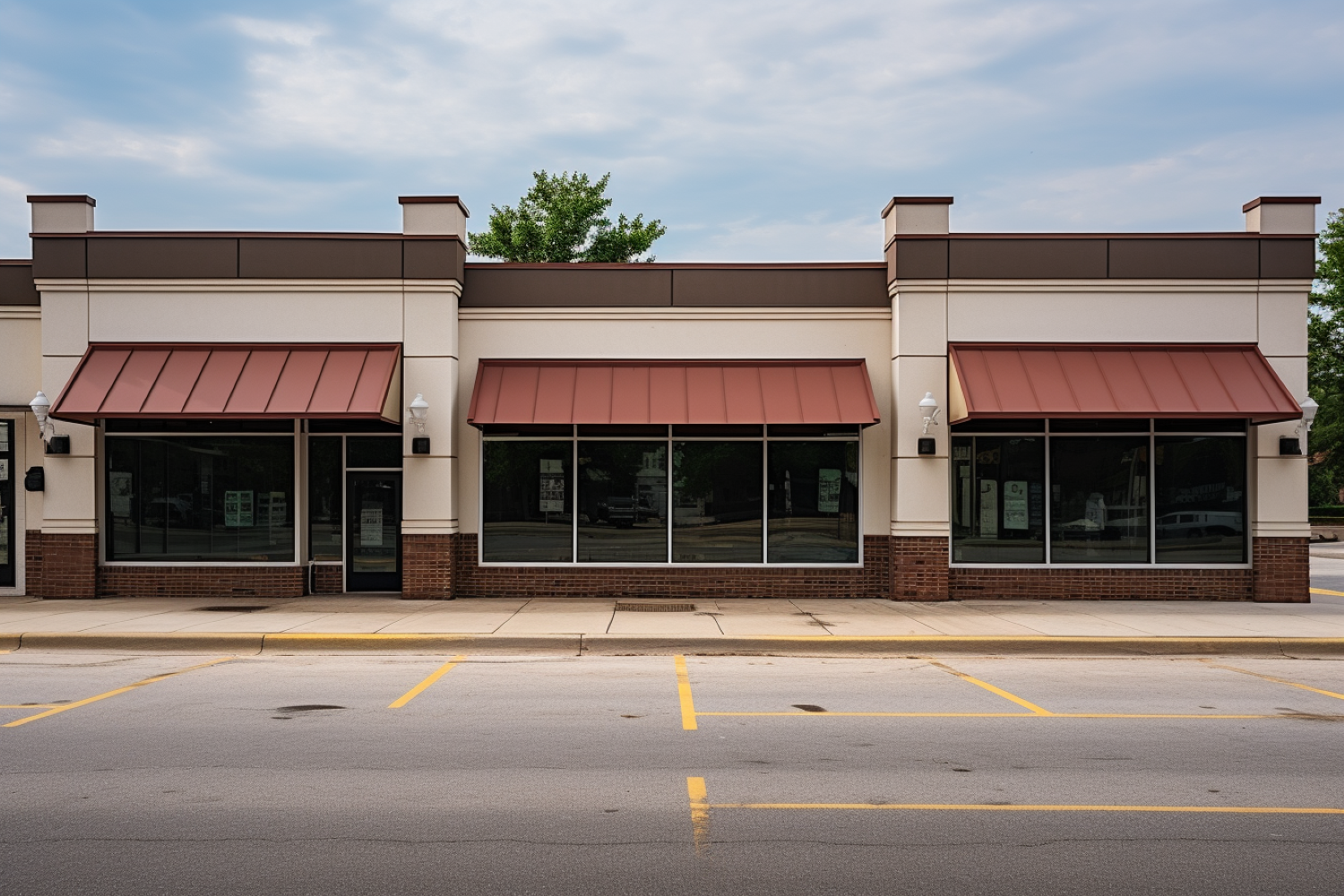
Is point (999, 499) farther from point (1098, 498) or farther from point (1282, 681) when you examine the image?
point (1282, 681)

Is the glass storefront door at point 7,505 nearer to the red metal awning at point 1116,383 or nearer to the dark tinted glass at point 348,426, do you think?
the dark tinted glass at point 348,426

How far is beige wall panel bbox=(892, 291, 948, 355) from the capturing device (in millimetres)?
15766

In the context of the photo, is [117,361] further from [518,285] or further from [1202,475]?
[1202,475]

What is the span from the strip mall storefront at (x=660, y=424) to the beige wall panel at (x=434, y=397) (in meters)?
0.06

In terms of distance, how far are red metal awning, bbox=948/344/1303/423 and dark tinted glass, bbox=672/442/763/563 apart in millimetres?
3442

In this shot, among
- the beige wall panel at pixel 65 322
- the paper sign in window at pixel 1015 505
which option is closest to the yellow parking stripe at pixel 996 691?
the paper sign in window at pixel 1015 505

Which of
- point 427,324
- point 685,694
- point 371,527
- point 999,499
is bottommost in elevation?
point 685,694

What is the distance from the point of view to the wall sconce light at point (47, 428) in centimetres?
1494

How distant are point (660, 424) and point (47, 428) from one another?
9.60 m

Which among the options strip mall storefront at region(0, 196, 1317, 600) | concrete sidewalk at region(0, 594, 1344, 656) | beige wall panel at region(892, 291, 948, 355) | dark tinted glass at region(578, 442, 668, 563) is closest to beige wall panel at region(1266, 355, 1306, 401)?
strip mall storefront at region(0, 196, 1317, 600)

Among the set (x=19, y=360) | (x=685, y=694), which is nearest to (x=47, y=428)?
(x=19, y=360)

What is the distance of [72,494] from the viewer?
51.4 ft

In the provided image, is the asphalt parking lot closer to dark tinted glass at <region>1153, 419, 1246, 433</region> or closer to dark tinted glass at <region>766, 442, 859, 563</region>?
dark tinted glass at <region>766, 442, 859, 563</region>

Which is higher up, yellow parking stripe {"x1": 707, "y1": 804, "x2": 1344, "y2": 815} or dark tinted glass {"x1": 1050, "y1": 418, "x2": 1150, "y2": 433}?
dark tinted glass {"x1": 1050, "y1": 418, "x2": 1150, "y2": 433}
